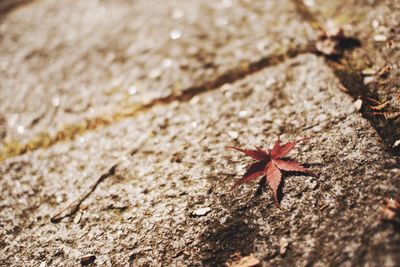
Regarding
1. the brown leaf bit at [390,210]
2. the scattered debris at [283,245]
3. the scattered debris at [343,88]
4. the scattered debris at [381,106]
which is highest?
the scattered debris at [381,106]

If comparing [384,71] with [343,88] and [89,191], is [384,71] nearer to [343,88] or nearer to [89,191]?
[343,88]

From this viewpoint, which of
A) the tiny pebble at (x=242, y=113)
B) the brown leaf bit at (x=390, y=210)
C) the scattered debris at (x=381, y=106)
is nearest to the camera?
the brown leaf bit at (x=390, y=210)

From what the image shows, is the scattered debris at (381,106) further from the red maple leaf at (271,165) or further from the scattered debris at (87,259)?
the scattered debris at (87,259)

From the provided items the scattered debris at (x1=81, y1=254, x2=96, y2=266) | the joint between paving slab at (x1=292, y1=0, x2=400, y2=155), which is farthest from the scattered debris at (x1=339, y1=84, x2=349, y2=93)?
the scattered debris at (x1=81, y1=254, x2=96, y2=266)

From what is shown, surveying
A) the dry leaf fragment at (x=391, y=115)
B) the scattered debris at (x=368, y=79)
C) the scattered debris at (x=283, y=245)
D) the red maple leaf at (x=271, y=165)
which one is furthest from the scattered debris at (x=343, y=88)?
the scattered debris at (x=283, y=245)

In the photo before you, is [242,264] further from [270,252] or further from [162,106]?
[162,106]

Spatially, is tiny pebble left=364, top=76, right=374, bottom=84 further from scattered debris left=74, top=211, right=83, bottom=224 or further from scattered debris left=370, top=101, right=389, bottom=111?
scattered debris left=74, top=211, right=83, bottom=224
